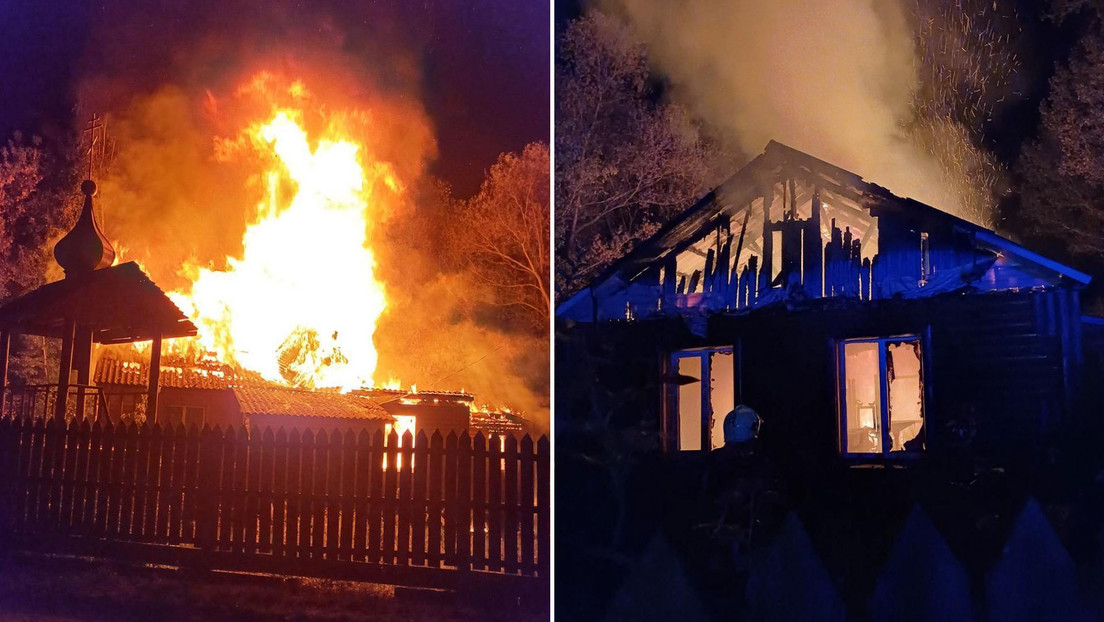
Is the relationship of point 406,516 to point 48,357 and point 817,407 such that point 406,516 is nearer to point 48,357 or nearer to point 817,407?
point 817,407

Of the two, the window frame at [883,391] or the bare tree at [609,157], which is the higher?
the bare tree at [609,157]

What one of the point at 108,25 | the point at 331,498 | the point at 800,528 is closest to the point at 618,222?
the point at 800,528

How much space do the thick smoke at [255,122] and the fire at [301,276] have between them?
89 millimetres

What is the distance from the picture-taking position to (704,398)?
16.8 ft

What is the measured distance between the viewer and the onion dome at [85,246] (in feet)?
20.0

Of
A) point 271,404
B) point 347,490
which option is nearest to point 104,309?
point 271,404

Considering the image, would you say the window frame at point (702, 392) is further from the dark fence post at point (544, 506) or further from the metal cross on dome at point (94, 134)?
the metal cross on dome at point (94, 134)

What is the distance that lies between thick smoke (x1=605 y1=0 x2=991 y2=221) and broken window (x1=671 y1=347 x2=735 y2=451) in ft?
4.02

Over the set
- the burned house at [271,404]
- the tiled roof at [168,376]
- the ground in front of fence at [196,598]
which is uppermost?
the tiled roof at [168,376]

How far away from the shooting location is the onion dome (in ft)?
20.0

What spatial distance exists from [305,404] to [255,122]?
1914 millimetres

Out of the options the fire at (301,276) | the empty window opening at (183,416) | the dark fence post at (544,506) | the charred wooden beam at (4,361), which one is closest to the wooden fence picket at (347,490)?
the fire at (301,276)

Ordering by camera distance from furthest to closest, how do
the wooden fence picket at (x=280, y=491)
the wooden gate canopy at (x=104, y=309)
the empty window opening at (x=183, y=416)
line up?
the wooden gate canopy at (x=104, y=309)
the empty window opening at (x=183, y=416)
the wooden fence picket at (x=280, y=491)

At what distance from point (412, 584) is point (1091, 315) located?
3.97 meters
